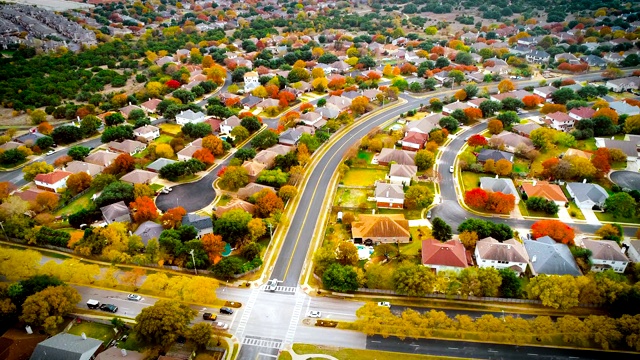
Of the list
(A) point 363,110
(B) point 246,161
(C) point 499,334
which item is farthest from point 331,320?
(A) point 363,110

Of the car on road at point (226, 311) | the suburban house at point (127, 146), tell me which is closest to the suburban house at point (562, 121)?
the car on road at point (226, 311)

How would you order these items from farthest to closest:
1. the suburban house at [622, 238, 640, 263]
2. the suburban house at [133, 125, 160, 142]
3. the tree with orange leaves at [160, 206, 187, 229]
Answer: the suburban house at [133, 125, 160, 142] < the tree with orange leaves at [160, 206, 187, 229] < the suburban house at [622, 238, 640, 263]

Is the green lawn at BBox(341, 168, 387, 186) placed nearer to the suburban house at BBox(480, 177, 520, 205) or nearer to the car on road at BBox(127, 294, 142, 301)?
the suburban house at BBox(480, 177, 520, 205)

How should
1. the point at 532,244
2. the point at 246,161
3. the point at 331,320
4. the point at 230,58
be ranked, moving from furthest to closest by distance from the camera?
the point at 230,58 < the point at 246,161 < the point at 532,244 < the point at 331,320

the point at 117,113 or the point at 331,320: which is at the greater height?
the point at 117,113

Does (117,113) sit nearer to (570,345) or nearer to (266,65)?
(266,65)

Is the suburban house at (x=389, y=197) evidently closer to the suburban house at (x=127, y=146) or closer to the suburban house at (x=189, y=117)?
the suburban house at (x=189, y=117)

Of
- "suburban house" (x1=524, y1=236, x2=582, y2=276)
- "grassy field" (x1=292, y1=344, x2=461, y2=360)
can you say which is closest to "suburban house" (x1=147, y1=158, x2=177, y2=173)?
"grassy field" (x1=292, y1=344, x2=461, y2=360)

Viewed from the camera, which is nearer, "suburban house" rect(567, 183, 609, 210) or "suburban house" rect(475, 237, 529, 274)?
"suburban house" rect(475, 237, 529, 274)

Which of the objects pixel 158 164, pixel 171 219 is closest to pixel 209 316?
pixel 171 219
